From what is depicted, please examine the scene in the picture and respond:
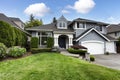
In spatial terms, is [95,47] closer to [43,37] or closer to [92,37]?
[92,37]

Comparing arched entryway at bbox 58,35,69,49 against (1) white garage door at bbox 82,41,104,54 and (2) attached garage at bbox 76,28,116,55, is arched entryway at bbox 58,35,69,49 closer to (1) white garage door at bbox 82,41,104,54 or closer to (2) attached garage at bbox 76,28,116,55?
(2) attached garage at bbox 76,28,116,55

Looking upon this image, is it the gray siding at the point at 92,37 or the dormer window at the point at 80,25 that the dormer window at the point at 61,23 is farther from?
the gray siding at the point at 92,37

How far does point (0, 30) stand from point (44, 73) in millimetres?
8958

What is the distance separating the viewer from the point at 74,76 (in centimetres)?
652

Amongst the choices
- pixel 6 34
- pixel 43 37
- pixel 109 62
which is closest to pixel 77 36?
pixel 43 37

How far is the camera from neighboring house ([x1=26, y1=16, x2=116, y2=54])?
73.0 feet

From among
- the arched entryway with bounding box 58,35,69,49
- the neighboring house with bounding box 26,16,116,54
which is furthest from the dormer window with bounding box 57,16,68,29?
the arched entryway with bounding box 58,35,69,49

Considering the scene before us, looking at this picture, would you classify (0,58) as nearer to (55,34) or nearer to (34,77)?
(34,77)

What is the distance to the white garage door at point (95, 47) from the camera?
23155mm

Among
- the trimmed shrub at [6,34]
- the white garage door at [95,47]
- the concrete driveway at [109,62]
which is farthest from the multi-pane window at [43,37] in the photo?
the concrete driveway at [109,62]

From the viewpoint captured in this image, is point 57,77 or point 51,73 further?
point 51,73

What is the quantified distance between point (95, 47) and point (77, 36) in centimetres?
392

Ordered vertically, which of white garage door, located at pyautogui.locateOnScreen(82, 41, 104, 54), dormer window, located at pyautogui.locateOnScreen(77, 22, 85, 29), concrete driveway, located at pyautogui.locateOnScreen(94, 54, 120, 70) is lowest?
concrete driveway, located at pyautogui.locateOnScreen(94, 54, 120, 70)

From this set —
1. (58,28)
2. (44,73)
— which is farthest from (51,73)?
(58,28)
